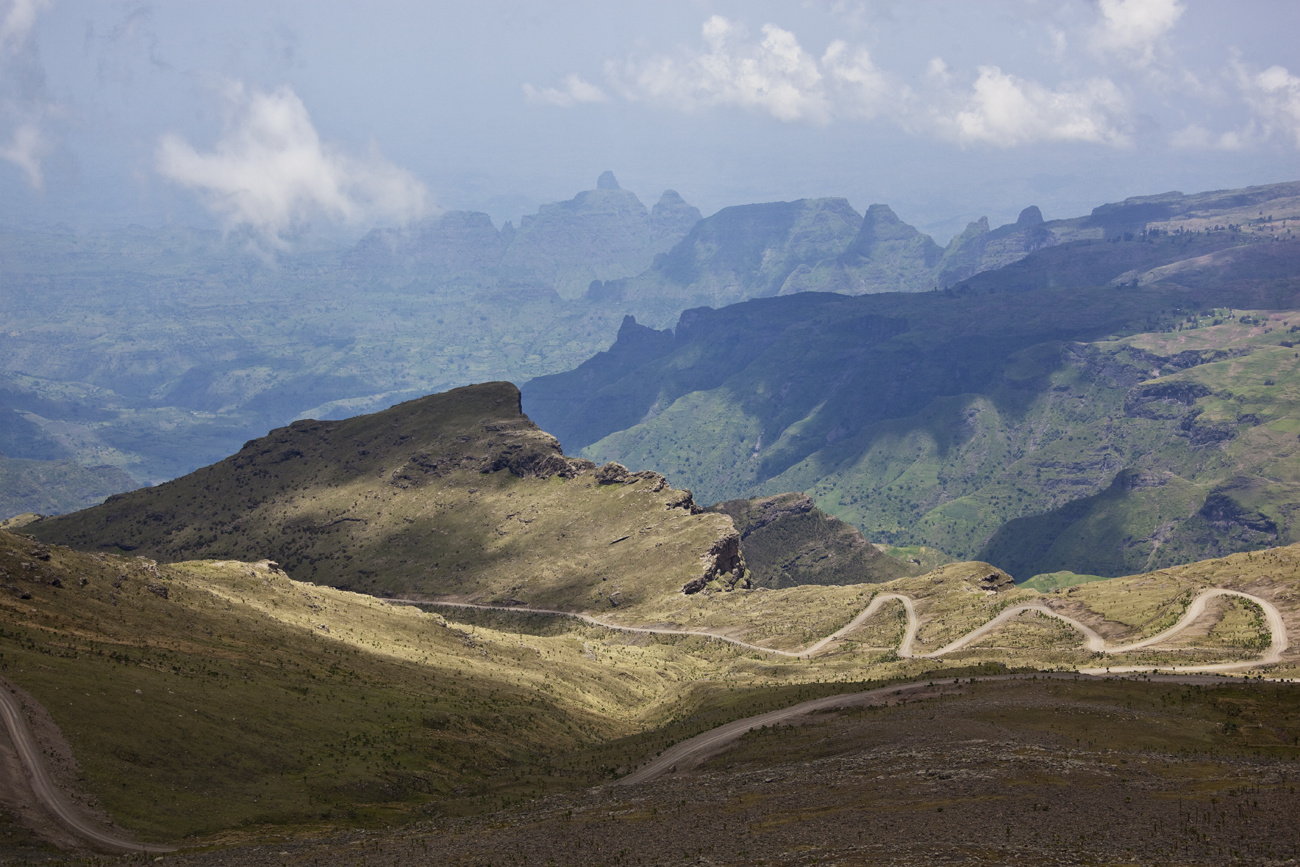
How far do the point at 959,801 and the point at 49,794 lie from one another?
62865mm

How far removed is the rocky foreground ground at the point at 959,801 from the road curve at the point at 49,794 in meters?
5.49

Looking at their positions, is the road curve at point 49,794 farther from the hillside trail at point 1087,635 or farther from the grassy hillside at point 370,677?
the hillside trail at point 1087,635

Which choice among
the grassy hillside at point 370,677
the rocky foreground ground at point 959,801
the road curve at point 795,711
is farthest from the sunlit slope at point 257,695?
the road curve at point 795,711

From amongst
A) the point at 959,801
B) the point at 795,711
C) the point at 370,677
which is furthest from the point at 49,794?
the point at 795,711

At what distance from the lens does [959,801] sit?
219 ft

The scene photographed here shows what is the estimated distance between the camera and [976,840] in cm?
5950

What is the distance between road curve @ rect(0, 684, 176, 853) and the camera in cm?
6819

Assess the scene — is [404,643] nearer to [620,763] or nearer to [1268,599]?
[620,763]

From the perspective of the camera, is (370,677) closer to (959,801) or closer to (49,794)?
(49,794)

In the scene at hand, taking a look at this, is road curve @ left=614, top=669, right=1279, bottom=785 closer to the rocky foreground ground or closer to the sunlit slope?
the rocky foreground ground

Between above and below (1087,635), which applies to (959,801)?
above

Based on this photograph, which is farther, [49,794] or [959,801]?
[49,794]

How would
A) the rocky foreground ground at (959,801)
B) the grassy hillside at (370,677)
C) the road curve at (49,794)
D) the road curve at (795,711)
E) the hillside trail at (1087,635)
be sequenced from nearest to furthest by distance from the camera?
the rocky foreground ground at (959,801) < the road curve at (49,794) < the grassy hillside at (370,677) < the road curve at (795,711) < the hillside trail at (1087,635)

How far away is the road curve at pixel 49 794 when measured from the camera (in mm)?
68188
